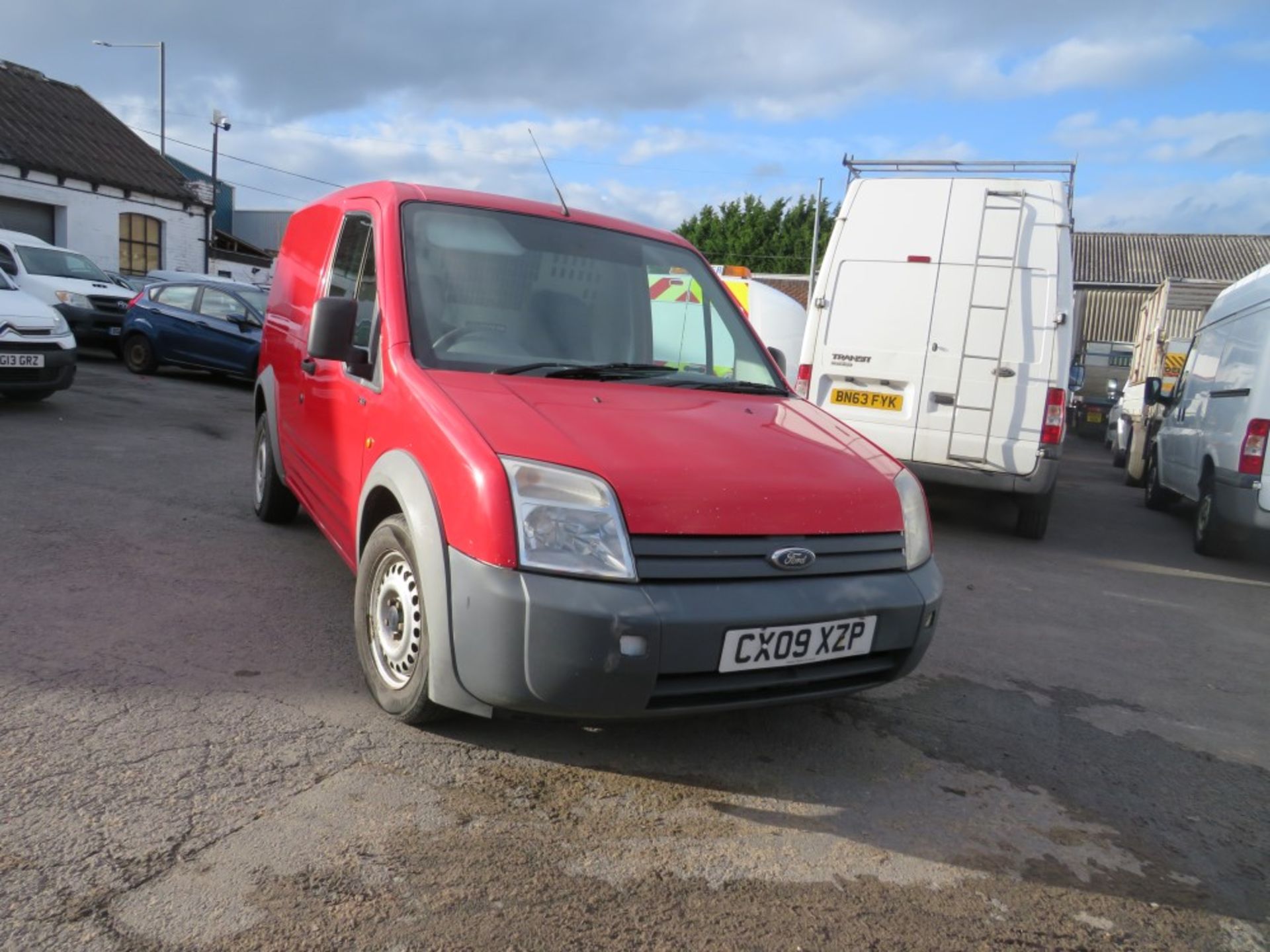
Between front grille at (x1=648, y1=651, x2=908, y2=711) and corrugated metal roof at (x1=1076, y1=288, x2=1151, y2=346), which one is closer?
front grille at (x1=648, y1=651, x2=908, y2=711)

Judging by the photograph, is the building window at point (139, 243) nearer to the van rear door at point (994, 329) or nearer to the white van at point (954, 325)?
the white van at point (954, 325)

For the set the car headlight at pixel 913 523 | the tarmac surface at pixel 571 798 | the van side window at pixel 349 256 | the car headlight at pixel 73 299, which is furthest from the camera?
the car headlight at pixel 73 299

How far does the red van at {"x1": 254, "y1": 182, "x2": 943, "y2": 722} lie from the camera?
2807 mm

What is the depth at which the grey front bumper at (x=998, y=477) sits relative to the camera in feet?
25.3

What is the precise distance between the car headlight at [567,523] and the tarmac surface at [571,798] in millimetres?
756

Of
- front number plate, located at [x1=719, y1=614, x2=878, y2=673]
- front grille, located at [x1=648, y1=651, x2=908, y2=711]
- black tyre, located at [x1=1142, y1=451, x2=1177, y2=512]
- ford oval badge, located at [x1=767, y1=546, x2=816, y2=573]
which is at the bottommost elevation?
black tyre, located at [x1=1142, y1=451, x2=1177, y2=512]

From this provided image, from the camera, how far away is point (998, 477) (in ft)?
25.6

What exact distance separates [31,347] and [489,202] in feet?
22.6

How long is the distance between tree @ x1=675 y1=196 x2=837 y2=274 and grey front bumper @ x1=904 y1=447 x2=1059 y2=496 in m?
50.8

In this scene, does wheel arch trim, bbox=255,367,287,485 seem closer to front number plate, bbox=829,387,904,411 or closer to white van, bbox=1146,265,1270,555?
front number plate, bbox=829,387,904,411

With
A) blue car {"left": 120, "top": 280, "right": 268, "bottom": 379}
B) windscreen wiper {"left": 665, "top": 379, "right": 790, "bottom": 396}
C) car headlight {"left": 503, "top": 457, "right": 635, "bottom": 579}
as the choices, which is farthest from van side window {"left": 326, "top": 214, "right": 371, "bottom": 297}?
blue car {"left": 120, "top": 280, "right": 268, "bottom": 379}

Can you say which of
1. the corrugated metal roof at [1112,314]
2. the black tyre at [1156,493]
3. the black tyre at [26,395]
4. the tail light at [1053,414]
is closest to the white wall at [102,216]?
the black tyre at [26,395]

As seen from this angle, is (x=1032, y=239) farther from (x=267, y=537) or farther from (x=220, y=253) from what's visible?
(x=220, y=253)

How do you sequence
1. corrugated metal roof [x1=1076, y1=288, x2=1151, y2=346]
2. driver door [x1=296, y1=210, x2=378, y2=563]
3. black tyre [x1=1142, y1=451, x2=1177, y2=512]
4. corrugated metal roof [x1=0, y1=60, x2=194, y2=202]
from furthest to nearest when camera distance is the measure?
corrugated metal roof [x1=1076, y1=288, x2=1151, y2=346], corrugated metal roof [x1=0, y1=60, x2=194, y2=202], black tyre [x1=1142, y1=451, x2=1177, y2=512], driver door [x1=296, y1=210, x2=378, y2=563]
